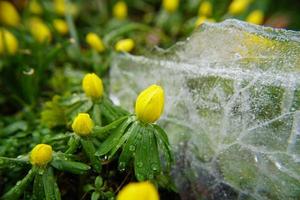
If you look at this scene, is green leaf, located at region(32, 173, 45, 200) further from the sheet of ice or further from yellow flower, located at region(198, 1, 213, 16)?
yellow flower, located at region(198, 1, 213, 16)

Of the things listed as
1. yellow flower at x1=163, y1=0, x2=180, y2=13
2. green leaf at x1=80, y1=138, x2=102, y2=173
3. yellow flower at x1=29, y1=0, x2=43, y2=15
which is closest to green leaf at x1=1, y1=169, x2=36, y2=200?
green leaf at x1=80, y1=138, x2=102, y2=173

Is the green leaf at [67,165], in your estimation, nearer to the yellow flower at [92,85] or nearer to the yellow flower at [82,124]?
the yellow flower at [82,124]

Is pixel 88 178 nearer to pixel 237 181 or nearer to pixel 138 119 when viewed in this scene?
pixel 138 119

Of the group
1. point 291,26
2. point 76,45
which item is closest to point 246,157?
point 76,45

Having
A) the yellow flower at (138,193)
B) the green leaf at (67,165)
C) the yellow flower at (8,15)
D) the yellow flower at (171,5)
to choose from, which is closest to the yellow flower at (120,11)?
the yellow flower at (171,5)

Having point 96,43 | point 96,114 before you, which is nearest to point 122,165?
point 96,114

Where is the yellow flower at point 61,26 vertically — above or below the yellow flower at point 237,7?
below

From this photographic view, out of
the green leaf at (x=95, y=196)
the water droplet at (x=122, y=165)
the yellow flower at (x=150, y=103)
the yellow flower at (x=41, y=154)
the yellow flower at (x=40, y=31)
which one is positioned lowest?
the green leaf at (x=95, y=196)
